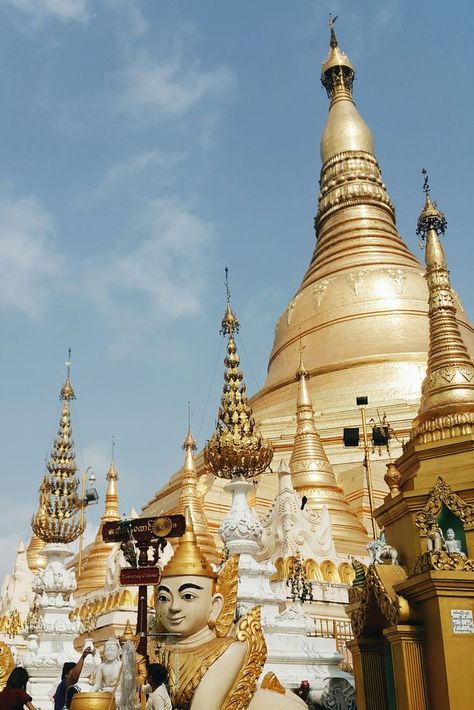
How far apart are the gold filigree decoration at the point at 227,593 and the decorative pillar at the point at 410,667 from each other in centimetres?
126

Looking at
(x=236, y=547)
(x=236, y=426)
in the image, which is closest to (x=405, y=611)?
(x=236, y=547)

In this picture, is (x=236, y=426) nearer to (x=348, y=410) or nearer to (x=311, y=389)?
(x=348, y=410)

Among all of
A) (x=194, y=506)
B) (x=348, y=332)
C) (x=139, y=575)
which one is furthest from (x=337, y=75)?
(x=139, y=575)

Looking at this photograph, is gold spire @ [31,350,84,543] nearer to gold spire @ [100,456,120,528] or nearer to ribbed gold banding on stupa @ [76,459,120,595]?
ribbed gold banding on stupa @ [76,459,120,595]

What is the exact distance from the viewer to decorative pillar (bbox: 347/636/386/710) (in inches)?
235

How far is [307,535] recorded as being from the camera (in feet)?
53.6

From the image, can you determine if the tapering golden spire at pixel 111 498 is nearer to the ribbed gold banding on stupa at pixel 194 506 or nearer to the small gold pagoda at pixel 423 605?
the ribbed gold banding on stupa at pixel 194 506

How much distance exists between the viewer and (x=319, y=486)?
19031 mm

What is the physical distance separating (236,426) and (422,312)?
18466 millimetres

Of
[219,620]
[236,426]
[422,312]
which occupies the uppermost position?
[422,312]

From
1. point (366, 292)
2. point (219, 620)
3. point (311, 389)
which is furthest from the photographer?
point (366, 292)

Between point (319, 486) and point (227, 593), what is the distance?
14447 millimetres

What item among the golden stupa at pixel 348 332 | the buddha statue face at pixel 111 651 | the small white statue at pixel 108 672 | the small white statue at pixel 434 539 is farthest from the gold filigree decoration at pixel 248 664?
the golden stupa at pixel 348 332

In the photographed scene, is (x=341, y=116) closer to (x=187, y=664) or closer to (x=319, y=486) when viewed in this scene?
(x=319, y=486)
